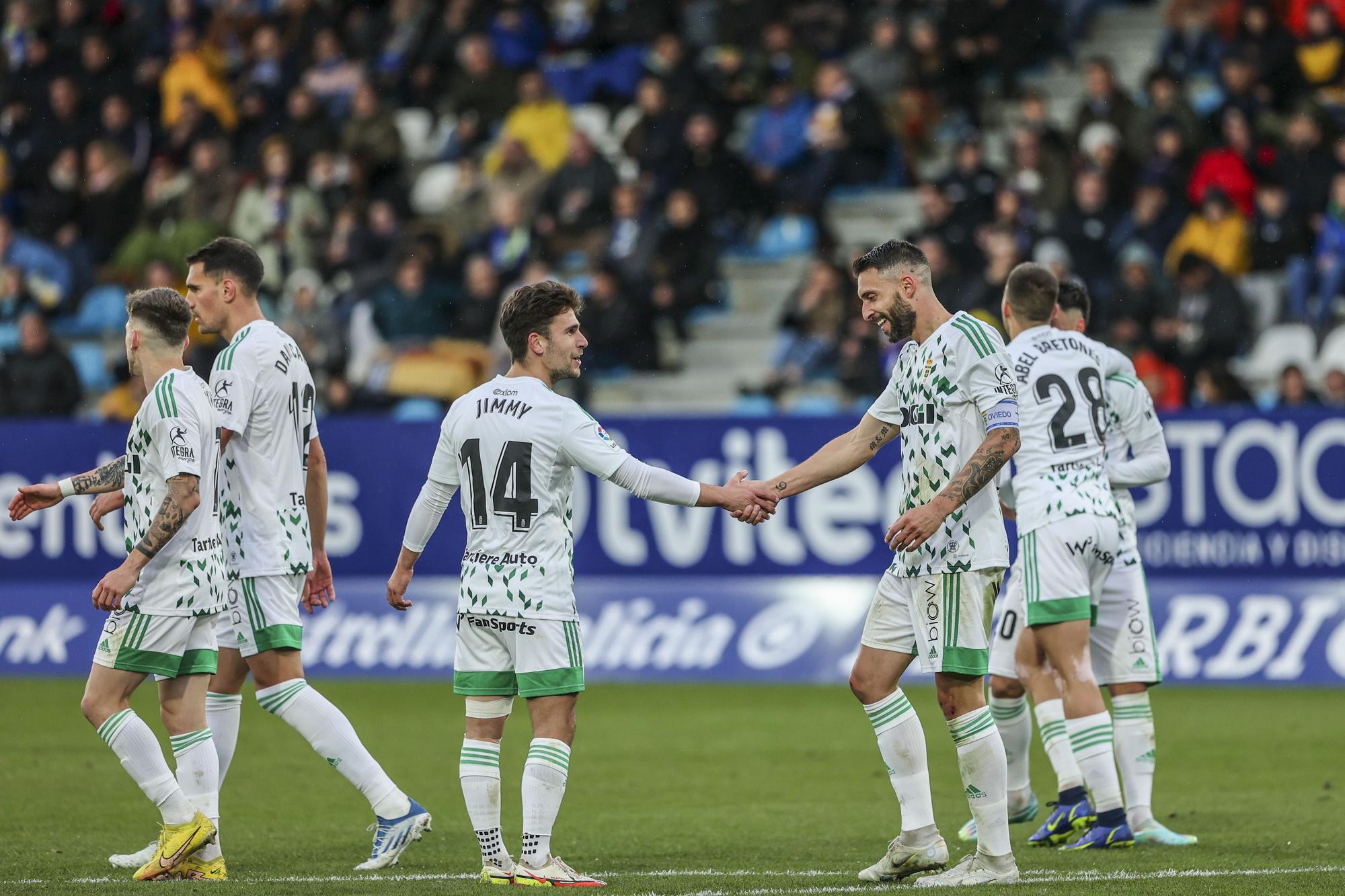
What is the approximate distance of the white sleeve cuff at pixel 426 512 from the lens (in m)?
7.21

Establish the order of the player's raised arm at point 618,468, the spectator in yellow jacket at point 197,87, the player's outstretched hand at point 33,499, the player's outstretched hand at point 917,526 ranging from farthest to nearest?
the spectator in yellow jacket at point 197,87
the player's outstretched hand at point 33,499
the player's raised arm at point 618,468
the player's outstretched hand at point 917,526

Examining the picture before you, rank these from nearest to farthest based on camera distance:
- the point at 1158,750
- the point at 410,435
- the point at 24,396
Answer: the point at 1158,750, the point at 410,435, the point at 24,396

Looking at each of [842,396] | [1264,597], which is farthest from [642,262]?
[1264,597]

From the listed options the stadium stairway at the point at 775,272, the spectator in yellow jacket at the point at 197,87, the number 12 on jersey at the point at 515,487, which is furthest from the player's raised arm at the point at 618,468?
the spectator in yellow jacket at the point at 197,87

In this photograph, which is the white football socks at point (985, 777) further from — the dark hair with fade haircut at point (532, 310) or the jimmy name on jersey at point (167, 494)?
the jimmy name on jersey at point (167, 494)

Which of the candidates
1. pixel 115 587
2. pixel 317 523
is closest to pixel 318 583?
pixel 317 523

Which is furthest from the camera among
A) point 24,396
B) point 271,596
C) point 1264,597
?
point 24,396

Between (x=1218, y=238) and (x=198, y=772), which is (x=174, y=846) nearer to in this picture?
(x=198, y=772)

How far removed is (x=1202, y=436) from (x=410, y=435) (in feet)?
20.6

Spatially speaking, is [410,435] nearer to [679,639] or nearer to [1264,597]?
[679,639]

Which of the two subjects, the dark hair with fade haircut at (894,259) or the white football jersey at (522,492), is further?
the dark hair with fade haircut at (894,259)

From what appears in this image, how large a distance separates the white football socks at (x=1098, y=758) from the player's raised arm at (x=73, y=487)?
4.26 m

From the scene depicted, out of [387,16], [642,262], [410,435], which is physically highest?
[387,16]

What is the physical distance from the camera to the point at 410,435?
15305mm
